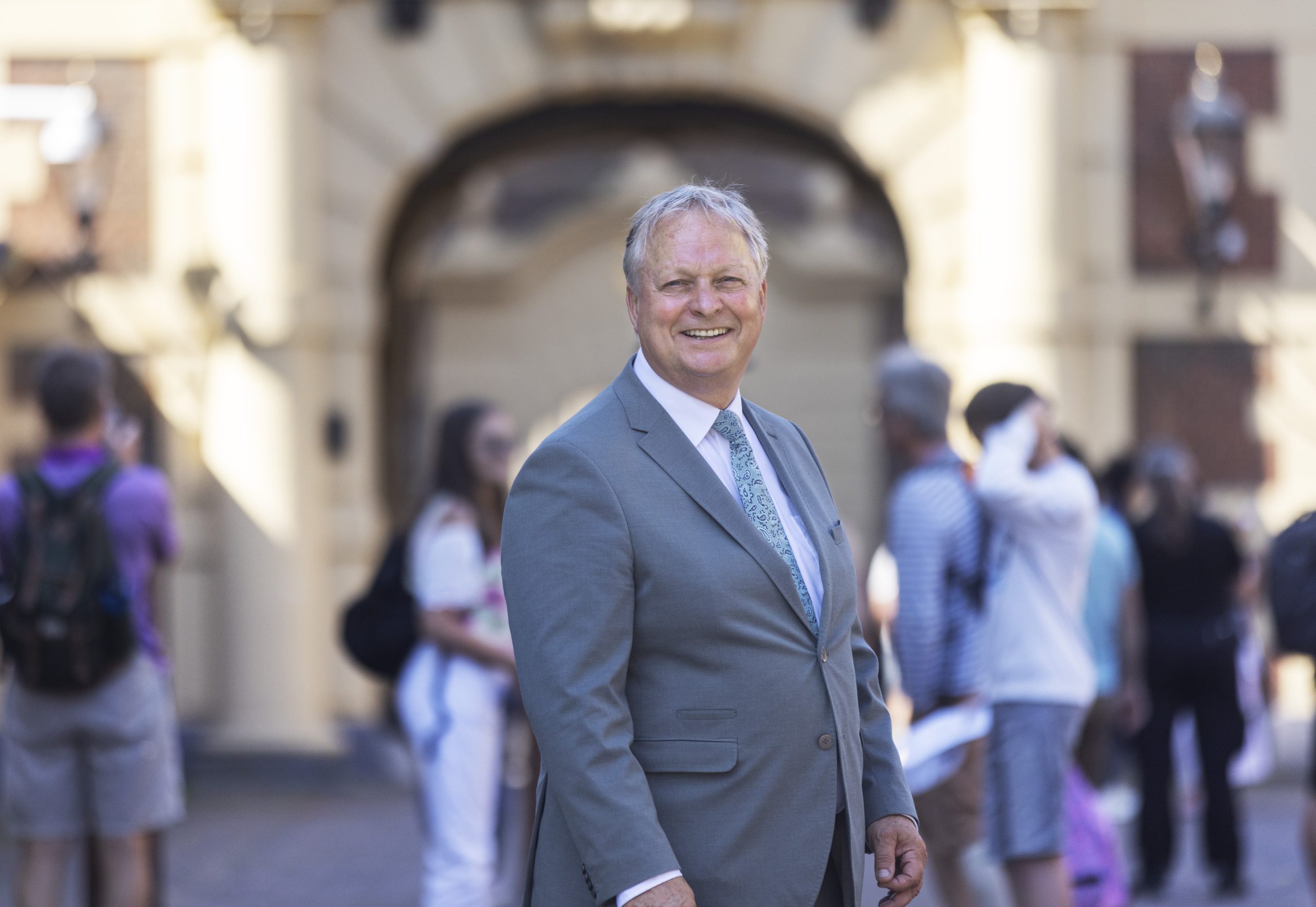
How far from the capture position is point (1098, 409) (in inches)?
324

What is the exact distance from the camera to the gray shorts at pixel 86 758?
4117mm

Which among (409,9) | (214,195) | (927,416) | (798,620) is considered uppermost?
(409,9)

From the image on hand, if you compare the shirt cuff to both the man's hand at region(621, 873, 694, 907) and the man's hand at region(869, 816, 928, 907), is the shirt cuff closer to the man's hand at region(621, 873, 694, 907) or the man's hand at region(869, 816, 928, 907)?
the man's hand at region(621, 873, 694, 907)

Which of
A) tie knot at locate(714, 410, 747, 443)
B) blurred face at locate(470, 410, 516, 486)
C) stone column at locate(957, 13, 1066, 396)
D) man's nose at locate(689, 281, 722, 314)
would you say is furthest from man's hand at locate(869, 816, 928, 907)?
stone column at locate(957, 13, 1066, 396)

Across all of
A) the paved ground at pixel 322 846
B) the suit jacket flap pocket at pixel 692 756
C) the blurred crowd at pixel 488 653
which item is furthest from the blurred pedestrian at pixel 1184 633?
the suit jacket flap pocket at pixel 692 756

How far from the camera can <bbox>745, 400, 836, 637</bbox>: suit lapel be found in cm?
236

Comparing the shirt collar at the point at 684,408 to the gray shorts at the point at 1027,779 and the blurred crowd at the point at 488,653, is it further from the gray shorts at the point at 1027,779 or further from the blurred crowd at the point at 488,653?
the gray shorts at the point at 1027,779

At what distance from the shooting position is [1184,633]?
6.12 m

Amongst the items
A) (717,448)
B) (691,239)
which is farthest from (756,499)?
(691,239)

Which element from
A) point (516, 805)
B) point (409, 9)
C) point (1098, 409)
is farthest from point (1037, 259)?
point (516, 805)

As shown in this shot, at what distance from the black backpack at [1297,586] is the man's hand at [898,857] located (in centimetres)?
177

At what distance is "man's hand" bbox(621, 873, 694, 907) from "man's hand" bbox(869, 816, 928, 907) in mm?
420

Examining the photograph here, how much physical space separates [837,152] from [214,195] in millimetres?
3382

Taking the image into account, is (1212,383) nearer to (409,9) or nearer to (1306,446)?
(1306,446)
